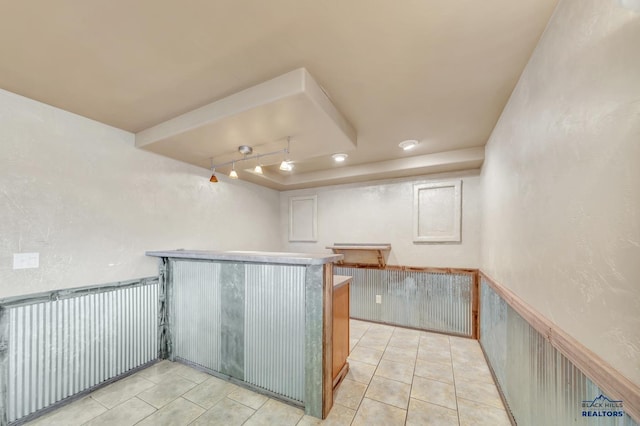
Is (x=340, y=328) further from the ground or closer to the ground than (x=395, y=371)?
further from the ground

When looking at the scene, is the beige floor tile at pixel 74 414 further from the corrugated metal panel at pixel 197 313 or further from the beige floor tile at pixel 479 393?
the beige floor tile at pixel 479 393

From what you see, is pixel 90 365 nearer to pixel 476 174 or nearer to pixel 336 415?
pixel 336 415

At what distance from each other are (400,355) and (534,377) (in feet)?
5.14

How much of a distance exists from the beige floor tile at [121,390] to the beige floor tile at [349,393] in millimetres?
1713

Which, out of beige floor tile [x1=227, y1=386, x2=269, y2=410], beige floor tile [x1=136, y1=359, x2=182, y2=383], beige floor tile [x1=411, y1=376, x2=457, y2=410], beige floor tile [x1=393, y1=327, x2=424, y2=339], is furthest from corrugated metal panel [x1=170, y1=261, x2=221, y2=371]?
beige floor tile [x1=393, y1=327, x2=424, y2=339]

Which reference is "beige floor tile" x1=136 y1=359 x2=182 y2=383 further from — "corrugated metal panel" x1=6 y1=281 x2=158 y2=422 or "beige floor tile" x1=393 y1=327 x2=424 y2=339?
"beige floor tile" x1=393 y1=327 x2=424 y2=339

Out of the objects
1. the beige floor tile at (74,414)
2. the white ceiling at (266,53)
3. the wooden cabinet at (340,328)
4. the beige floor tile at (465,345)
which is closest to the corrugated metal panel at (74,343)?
the beige floor tile at (74,414)

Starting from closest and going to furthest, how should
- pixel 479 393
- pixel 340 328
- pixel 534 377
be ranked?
pixel 534 377 → pixel 479 393 → pixel 340 328

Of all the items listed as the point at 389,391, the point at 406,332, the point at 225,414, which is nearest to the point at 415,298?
the point at 406,332

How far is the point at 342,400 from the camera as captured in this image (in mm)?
1977

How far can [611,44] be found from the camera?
0.77 m

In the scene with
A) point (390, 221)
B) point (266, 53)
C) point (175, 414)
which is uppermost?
point (266, 53)

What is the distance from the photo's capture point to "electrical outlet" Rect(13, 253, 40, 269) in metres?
1.76

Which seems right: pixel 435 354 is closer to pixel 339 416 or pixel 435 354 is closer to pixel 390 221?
pixel 339 416
